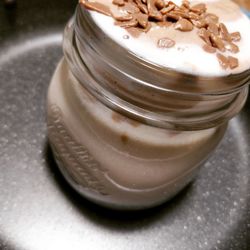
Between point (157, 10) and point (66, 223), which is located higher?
point (157, 10)

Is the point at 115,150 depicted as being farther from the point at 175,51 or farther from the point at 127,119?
the point at 175,51

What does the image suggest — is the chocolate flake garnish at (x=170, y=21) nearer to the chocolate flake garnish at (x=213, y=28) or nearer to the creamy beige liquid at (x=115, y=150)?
the chocolate flake garnish at (x=213, y=28)

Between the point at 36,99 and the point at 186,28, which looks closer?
the point at 186,28

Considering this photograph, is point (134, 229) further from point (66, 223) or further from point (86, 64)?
point (86, 64)

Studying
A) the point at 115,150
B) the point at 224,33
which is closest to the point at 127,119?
the point at 115,150

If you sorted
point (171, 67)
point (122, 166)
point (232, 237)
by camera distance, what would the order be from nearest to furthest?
point (171, 67) → point (122, 166) → point (232, 237)

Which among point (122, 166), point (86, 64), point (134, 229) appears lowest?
point (134, 229)

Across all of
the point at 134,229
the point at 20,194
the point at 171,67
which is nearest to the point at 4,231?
the point at 20,194

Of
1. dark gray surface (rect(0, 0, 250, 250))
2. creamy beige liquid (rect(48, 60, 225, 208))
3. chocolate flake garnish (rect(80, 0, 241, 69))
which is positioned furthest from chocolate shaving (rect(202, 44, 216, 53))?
dark gray surface (rect(0, 0, 250, 250))
